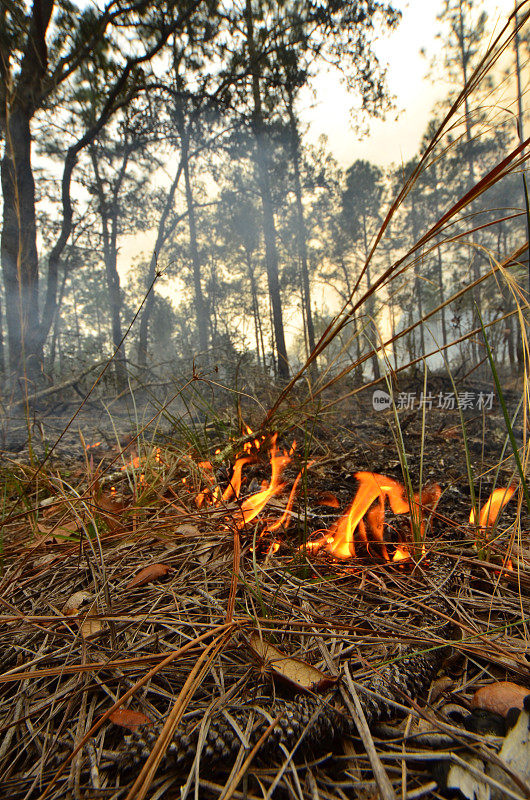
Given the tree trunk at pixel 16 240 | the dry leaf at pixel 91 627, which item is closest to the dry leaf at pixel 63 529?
the dry leaf at pixel 91 627

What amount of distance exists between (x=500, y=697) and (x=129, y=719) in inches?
25.1

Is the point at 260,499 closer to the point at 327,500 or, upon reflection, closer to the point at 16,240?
the point at 327,500

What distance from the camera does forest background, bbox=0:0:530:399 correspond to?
121 centimetres

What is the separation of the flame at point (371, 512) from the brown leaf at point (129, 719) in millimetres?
663

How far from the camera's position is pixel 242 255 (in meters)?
21.2

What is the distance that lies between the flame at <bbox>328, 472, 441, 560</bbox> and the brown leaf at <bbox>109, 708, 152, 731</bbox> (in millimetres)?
663

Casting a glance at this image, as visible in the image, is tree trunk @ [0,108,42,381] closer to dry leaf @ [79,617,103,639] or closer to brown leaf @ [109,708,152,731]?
dry leaf @ [79,617,103,639]

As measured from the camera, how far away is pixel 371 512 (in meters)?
1.16

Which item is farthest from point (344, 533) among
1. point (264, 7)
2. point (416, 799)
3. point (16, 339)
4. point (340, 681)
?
point (264, 7)

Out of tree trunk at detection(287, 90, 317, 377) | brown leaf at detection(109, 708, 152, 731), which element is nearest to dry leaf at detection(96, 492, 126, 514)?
brown leaf at detection(109, 708, 152, 731)

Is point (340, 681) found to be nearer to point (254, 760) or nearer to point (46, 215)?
point (254, 760)

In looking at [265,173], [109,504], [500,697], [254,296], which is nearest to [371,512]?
[500,697]

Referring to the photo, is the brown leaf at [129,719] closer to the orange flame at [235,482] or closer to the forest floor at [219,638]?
the forest floor at [219,638]

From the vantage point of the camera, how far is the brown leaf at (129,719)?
55 centimetres
